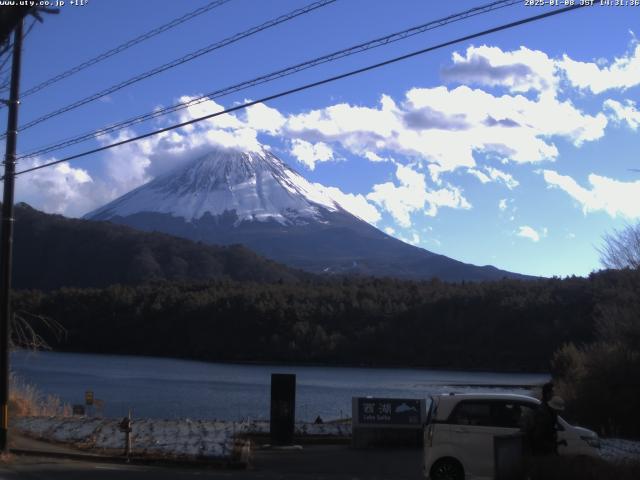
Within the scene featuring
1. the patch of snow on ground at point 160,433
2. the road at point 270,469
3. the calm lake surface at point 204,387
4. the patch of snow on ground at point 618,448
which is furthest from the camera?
the calm lake surface at point 204,387

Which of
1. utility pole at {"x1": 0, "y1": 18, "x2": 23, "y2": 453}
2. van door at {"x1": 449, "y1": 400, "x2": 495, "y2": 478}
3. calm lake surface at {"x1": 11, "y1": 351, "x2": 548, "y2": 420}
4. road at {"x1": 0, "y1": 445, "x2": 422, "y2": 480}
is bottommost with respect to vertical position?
calm lake surface at {"x1": 11, "y1": 351, "x2": 548, "y2": 420}

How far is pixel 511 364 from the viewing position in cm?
7550

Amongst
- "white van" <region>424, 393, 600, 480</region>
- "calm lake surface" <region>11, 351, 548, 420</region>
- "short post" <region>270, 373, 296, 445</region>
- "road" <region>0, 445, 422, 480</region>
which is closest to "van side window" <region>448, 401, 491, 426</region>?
"white van" <region>424, 393, 600, 480</region>

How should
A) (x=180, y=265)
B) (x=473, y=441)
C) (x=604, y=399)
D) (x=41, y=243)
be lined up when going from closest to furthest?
(x=473, y=441), (x=604, y=399), (x=180, y=265), (x=41, y=243)

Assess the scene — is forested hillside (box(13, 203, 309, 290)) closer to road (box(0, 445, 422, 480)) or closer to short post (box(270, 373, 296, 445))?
short post (box(270, 373, 296, 445))

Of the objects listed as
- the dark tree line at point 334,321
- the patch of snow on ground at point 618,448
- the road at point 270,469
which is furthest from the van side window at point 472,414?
the dark tree line at point 334,321

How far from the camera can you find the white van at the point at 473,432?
39.2 ft

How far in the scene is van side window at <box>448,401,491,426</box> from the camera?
1218 cm

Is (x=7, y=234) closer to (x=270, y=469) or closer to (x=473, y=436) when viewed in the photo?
(x=270, y=469)

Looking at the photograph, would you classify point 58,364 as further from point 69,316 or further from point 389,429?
point 389,429

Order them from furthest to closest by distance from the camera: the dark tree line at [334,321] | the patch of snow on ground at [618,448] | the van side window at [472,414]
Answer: the dark tree line at [334,321]
the patch of snow on ground at [618,448]
the van side window at [472,414]

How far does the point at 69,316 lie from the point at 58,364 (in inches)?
1243

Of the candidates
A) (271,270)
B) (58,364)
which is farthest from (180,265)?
(58,364)

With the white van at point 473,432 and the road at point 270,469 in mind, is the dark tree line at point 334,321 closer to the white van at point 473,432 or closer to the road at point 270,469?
the road at point 270,469
